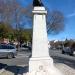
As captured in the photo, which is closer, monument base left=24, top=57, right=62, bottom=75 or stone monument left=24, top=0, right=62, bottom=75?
monument base left=24, top=57, right=62, bottom=75

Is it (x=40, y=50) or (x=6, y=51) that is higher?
(x=6, y=51)

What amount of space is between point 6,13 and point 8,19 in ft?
11.3

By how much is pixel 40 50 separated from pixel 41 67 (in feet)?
2.70

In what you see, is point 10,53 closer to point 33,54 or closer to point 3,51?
point 3,51

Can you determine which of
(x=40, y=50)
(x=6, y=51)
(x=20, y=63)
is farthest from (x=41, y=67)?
(x=6, y=51)

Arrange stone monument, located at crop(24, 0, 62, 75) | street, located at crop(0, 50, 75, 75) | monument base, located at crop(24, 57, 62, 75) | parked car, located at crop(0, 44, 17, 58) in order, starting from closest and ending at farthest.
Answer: monument base, located at crop(24, 57, 62, 75), stone monument, located at crop(24, 0, 62, 75), street, located at crop(0, 50, 75, 75), parked car, located at crop(0, 44, 17, 58)

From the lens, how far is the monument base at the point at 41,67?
42.3 ft

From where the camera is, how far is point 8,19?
5562cm

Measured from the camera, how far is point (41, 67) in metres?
13.1

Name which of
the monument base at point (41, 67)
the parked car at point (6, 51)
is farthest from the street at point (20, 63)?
the monument base at point (41, 67)

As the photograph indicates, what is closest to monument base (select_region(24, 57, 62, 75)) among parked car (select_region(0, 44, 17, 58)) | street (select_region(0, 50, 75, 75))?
street (select_region(0, 50, 75, 75))

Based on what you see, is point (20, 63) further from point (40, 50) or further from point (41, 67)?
point (41, 67)

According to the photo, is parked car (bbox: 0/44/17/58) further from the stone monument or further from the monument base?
the monument base

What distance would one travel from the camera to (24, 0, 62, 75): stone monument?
1306 cm
